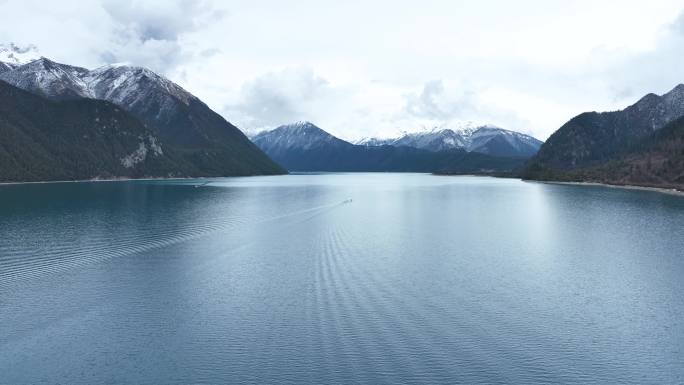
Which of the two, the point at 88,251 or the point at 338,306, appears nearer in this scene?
the point at 338,306

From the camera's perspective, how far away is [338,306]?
1955 inches

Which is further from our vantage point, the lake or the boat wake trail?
the boat wake trail

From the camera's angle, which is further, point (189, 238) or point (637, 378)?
point (189, 238)

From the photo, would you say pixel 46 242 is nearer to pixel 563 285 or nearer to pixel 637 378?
pixel 563 285

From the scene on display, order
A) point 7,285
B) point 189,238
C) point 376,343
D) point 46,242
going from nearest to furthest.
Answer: point 376,343, point 7,285, point 46,242, point 189,238

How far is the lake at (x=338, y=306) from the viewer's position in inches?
1417

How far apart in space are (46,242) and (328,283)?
168ft

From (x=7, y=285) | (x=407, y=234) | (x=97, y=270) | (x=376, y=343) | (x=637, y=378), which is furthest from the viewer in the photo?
(x=407, y=234)

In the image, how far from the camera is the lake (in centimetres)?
3600

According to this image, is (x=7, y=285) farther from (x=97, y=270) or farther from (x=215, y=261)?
(x=215, y=261)

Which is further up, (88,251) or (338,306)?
(88,251)

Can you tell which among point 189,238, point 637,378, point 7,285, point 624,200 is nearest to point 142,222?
point 189,238

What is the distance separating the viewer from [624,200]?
179 meters

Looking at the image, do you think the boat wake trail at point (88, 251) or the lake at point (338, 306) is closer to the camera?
the lake at point (338, 306)
